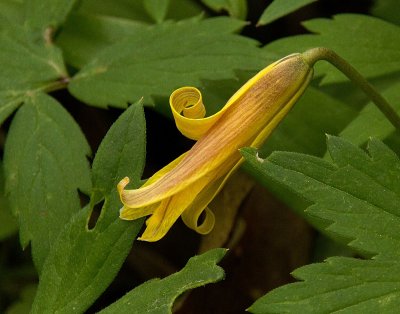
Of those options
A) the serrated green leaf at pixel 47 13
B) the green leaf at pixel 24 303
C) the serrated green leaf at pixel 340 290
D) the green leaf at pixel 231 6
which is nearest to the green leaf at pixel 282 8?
the green leaf at pixel 231 6

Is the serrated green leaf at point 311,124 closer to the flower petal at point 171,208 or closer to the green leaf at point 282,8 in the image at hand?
the green leaf at point 282,8

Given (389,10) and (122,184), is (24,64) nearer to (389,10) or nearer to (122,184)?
(122,184)

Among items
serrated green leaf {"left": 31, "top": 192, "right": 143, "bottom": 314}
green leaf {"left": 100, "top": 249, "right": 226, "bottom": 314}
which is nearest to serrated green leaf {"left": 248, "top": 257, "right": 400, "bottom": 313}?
green leaf {"left": 100, "top": 249, "right": 226, "bottom": 314}

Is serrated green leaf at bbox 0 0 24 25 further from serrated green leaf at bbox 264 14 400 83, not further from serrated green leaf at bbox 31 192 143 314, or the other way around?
serrated green leaf at bbox 31 192 143 314

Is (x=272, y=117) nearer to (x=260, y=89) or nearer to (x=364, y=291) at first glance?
(x=260, y=89)

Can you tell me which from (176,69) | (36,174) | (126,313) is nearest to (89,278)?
(126,313)

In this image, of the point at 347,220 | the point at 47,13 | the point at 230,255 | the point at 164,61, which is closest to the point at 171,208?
the point at 347,220
